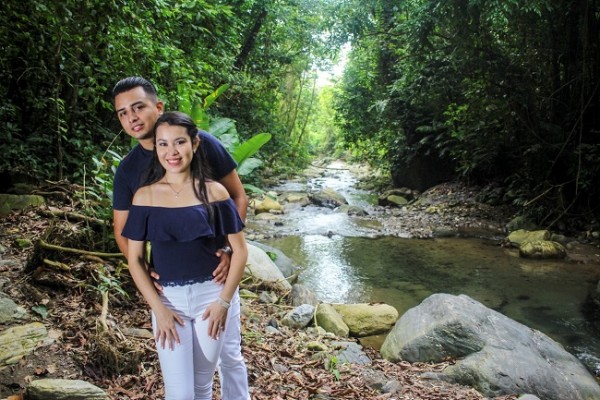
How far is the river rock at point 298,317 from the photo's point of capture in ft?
14.2

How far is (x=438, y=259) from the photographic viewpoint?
25.3ft

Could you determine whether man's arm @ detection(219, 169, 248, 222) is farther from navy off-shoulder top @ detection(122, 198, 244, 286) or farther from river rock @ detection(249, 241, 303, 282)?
river rock @ detection(249, 241, 303, 282)

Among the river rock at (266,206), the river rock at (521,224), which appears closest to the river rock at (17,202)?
the river rock at (266,206)

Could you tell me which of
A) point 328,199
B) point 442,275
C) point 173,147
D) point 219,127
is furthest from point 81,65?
point 328,199

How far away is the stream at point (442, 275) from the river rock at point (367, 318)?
13 cm

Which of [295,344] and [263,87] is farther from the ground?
[263,87]

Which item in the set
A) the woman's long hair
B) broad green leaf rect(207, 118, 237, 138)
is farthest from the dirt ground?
broad green leaf rect(207, 118, 237, 138)

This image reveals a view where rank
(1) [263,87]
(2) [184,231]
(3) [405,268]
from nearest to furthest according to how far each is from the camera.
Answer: (2) [184,231] → (3) [405,268] → (1) [263,87]

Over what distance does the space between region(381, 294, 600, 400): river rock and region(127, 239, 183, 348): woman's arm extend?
2575 millimetres

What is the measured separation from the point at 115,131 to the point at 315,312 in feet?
16.6

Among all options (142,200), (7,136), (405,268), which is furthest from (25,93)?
(405,268)

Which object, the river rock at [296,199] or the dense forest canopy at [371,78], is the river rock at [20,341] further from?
the river rock at [296,199]

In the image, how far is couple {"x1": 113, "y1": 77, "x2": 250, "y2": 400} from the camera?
68.2 inches

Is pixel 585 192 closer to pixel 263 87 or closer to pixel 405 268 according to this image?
pixel 405 268
